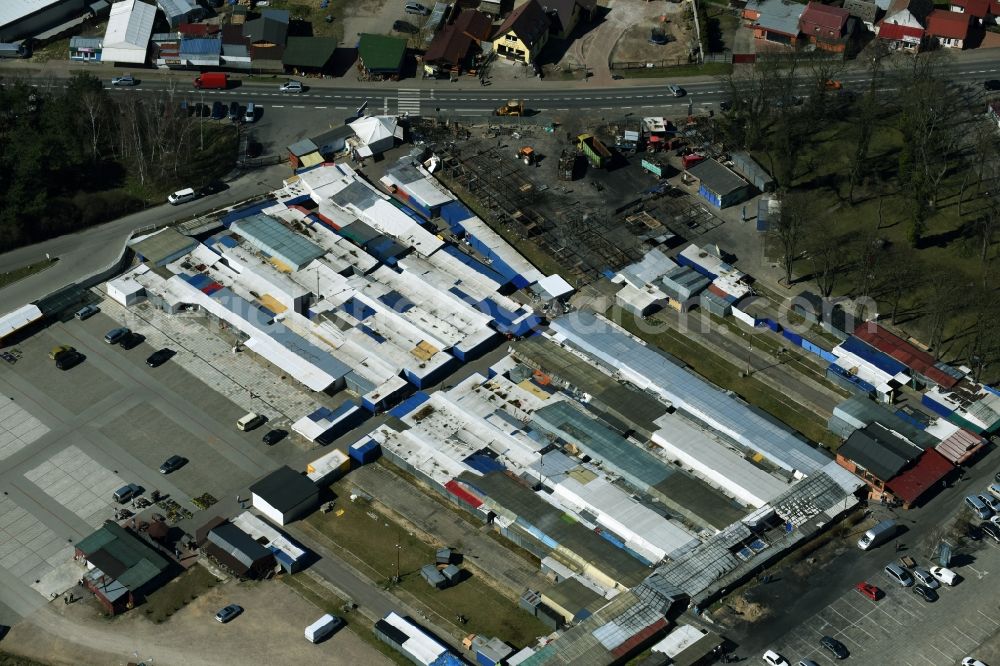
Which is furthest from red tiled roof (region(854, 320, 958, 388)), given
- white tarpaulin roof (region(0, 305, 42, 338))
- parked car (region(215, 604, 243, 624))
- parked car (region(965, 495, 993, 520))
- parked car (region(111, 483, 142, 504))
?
white tarpaulin roof (region(0, 305, 42, 338))

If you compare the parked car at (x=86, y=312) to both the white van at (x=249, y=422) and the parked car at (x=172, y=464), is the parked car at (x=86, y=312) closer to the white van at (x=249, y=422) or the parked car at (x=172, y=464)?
the white van at (x=249, y=422)

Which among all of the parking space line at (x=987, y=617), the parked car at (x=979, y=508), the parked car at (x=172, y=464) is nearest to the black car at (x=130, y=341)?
the parked car at (x=172, y=464)

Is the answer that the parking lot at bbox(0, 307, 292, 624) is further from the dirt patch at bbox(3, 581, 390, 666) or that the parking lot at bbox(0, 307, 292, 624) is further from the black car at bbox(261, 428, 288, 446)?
the dirt patch at bbox(3, 581, 390, 666)

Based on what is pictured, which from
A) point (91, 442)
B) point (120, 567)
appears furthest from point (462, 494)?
point (91, 442)

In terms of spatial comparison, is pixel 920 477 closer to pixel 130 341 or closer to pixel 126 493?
pixel 126 493

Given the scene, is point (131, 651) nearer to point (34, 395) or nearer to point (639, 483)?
point (34, 395)
